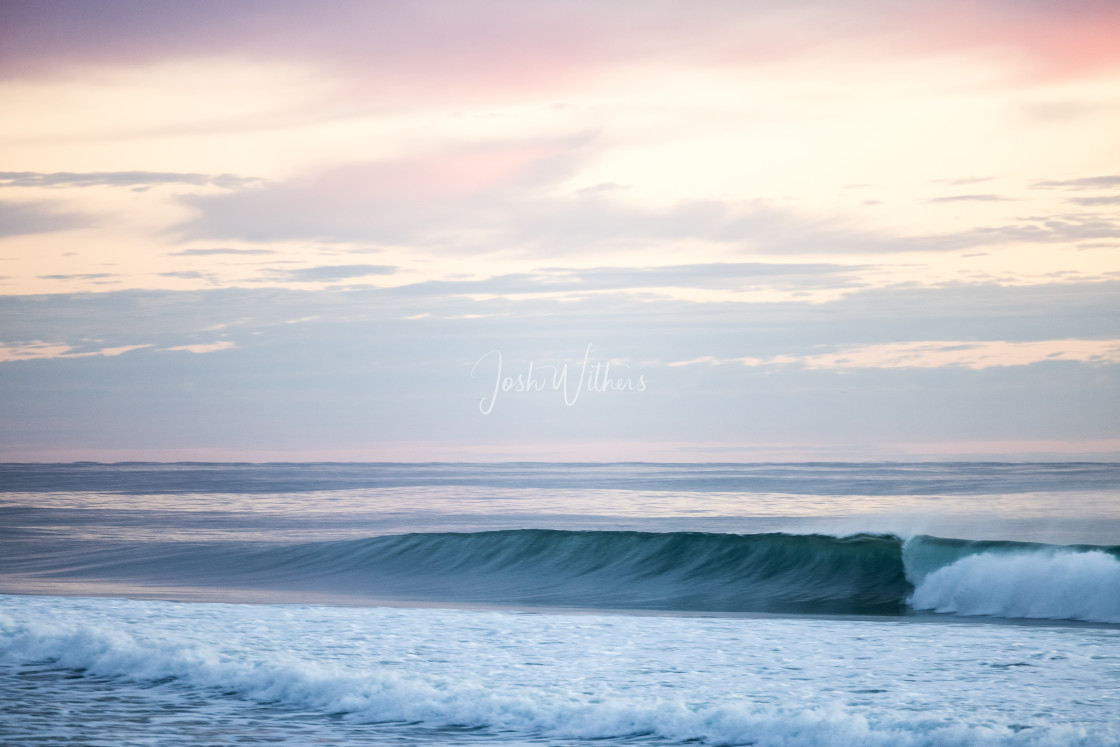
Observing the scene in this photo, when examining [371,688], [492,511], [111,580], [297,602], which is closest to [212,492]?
[492,511]

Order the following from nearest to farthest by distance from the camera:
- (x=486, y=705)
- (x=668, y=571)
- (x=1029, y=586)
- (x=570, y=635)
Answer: (x=486, y=705)
(x=570, y=635)
(x=1029, y=586)
(x=668, y=571)

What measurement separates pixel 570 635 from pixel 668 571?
7.95 meters

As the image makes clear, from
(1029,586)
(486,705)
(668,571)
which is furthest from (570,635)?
(668,571)

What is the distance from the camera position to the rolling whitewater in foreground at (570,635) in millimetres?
6648

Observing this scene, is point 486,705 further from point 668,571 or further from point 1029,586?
point 668,571

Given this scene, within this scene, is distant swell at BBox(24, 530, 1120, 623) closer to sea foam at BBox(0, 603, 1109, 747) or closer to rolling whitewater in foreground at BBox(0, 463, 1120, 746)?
rolling whitewater in foreground at BBox(0, 463, 1120, 746)

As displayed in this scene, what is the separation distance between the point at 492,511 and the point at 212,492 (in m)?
19.5

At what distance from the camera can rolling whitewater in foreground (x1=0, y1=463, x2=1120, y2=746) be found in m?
6.65

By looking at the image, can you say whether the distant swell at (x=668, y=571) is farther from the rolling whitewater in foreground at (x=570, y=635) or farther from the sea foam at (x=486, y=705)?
the sea foam at (x=486, y=705)

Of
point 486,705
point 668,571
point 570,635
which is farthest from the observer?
point 668,571

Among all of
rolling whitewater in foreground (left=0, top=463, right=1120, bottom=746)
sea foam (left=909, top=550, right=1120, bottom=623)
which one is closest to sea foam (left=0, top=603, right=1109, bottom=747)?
rolling whitewater in foreground (left=0, top=463, right=1120, bottom=746)

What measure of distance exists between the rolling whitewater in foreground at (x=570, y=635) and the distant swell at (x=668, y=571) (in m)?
0.06

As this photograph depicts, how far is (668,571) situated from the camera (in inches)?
693

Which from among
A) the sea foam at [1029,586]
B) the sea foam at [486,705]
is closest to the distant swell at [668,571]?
the sea foam at [1029,586]
